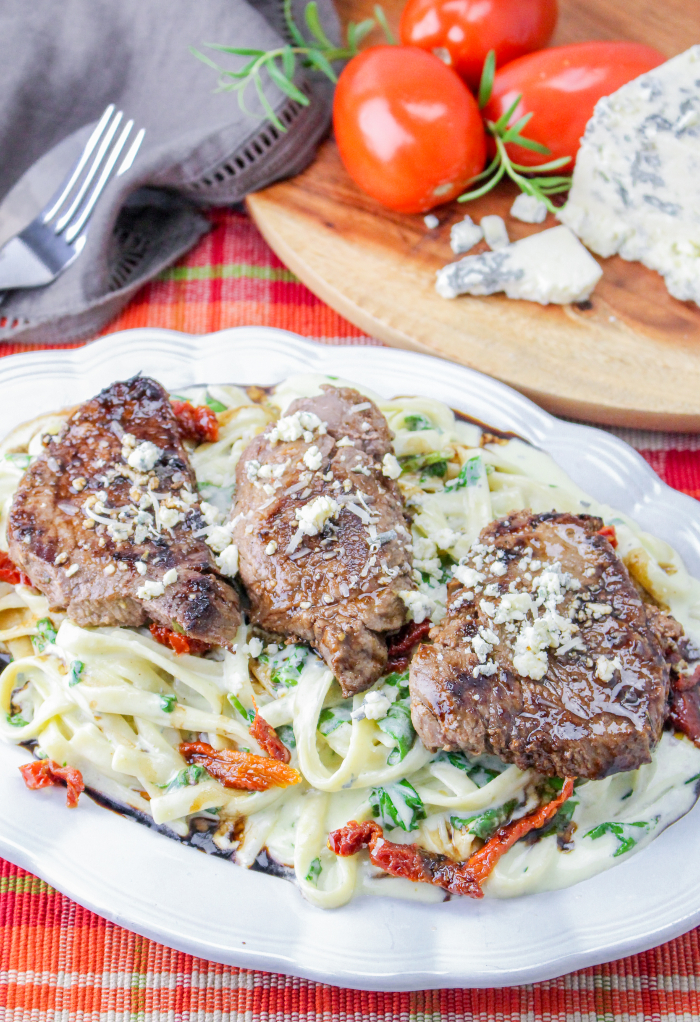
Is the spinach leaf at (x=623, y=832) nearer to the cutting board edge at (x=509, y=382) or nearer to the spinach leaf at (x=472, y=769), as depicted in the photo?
the spinach leaf at (x=472, y=769)

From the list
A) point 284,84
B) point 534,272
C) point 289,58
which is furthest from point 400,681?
point 289,58

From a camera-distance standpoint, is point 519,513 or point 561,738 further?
point 519,513

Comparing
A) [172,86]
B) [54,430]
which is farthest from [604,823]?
[172,86]

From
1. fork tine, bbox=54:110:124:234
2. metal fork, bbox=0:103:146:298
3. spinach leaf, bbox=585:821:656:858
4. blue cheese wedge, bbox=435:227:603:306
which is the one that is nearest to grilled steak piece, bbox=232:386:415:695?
spinach leaf, bbox=585:821:656:858

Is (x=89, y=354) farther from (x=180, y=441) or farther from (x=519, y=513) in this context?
(x=519, y=513)

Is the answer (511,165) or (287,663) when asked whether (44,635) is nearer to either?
(287,663)

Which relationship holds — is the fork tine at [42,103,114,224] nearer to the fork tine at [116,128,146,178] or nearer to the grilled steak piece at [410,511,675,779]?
the fork tine at [116,128,146,178]
